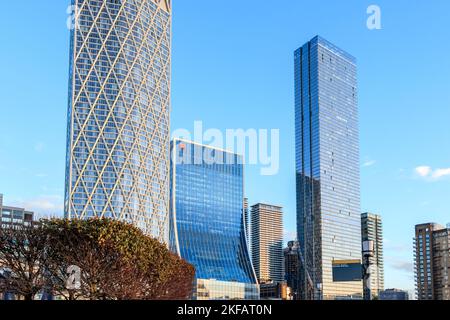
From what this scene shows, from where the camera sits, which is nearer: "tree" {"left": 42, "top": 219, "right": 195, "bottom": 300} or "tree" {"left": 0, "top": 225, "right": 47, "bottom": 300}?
"tree" {"left": 42, "top": 219, "right": 195, "bottom": 300}

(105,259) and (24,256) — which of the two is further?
(24,256)

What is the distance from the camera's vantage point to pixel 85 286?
6281 cm

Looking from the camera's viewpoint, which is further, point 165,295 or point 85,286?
point 165,295

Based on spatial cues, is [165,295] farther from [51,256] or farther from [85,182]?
[85,182]

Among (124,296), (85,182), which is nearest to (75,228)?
(124,296)

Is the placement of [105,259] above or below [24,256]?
below

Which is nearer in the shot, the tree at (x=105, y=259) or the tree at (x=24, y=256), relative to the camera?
the tree at (x=105, y=259)

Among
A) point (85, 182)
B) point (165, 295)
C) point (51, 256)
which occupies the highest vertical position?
point (85, 182)

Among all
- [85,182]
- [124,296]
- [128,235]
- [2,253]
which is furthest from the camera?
[85,182]

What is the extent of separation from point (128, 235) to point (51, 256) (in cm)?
919
